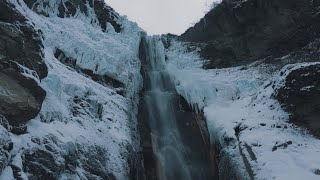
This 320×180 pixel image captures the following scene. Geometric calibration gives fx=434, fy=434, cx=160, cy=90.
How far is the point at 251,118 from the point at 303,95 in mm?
2190

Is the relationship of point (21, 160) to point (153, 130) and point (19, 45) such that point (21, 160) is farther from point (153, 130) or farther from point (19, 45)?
point (153, 130)

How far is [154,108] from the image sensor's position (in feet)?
74.8

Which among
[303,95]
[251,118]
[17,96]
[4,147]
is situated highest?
[17,96]

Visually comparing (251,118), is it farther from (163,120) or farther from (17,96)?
(17,96)

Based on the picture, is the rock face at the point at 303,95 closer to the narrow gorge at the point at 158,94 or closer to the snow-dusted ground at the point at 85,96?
the narrow gorge at the point at 158,94

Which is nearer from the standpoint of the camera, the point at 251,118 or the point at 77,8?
the point at 251,118

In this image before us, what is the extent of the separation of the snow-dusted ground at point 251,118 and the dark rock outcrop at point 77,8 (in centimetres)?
488

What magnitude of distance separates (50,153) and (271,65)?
14.5 metres

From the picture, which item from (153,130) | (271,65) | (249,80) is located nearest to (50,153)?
(153,130)

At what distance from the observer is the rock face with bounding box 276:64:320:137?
53.3 feet

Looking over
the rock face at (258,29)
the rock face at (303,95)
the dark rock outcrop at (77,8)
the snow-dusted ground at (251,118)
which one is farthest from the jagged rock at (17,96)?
the rock face at (258,29)

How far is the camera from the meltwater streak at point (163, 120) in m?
19.4

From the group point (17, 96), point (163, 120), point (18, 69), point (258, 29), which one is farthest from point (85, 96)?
point (258, 29)

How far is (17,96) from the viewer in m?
12.0
